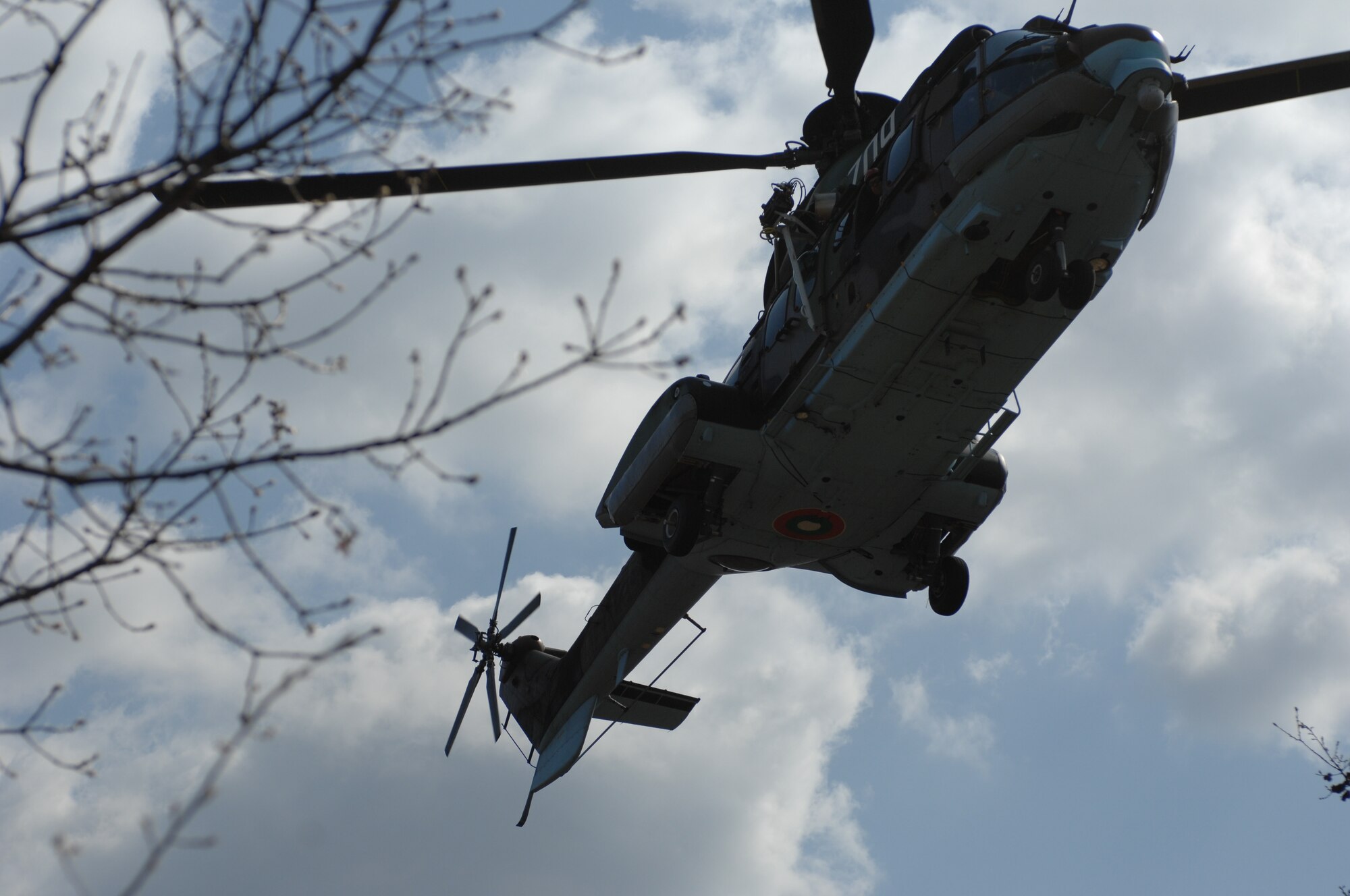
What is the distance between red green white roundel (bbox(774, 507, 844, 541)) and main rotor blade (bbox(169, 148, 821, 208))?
4882 millimetres

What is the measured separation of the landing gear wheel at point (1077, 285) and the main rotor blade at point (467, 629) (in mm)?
16282

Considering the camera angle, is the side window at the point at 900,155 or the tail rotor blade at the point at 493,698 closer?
the side window at the point at 900,155

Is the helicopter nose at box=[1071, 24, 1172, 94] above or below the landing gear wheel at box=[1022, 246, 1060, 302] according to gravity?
above

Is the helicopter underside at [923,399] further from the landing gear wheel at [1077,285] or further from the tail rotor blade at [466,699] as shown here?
the tail rotor blade at [466,699]

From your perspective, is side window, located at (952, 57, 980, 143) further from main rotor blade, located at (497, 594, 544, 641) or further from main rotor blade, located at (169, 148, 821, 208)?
main rotor blade, located at (497, 594, 544, 641)

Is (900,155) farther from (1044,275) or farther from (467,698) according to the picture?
(467,698)

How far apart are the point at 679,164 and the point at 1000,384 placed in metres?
5.15

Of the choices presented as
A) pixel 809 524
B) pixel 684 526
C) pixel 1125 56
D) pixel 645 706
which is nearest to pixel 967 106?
pixel 1125 56

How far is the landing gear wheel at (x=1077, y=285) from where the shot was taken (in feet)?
44.1

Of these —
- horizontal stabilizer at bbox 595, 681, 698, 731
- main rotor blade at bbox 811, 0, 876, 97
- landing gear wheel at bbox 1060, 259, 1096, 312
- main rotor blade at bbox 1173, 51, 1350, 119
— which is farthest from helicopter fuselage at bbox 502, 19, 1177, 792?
horizontal stabilizer at bbox 595, 681, 698, 731

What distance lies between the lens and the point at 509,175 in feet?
50.2

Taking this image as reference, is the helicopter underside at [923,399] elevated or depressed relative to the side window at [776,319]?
depressed

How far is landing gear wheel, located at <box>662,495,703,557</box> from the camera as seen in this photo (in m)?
17.4

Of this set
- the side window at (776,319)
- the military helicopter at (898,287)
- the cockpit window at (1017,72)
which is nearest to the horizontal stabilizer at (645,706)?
the military helicopter at (898,287)
